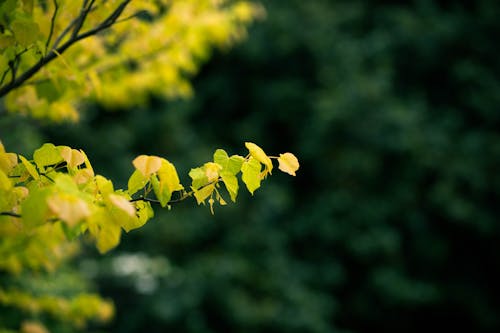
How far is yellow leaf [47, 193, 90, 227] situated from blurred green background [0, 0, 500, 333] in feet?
15.7

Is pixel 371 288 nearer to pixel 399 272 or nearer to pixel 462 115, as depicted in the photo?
pixel 399 272

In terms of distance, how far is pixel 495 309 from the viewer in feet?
22.1

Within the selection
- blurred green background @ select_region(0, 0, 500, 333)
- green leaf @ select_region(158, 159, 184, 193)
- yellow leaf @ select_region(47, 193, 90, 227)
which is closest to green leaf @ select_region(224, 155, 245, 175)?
green leaf @ select_region(158, 159, 184, 193)

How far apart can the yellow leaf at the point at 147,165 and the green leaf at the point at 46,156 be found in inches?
8.6

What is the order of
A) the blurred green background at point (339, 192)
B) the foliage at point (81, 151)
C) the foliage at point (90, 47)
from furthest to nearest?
1. the blurred green background at point (339, 192)
2. the foliage at point (90, 47)
3. the foliage at point (81, 151)

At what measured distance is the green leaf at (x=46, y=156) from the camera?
0.89 m

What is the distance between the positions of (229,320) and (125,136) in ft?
10.0

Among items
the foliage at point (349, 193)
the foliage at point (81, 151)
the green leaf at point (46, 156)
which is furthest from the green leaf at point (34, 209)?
the foliage at point (349, 193)

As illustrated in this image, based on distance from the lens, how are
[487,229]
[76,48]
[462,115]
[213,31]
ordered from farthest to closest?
[462,115], [487,229], [213,31], [76,48]

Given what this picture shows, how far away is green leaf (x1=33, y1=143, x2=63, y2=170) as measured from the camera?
89 centimetres

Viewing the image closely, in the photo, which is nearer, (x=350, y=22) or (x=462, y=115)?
(x=462, y=115)

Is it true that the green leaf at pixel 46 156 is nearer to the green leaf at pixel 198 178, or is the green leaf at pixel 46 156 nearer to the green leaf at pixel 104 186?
the green leaf at pixel 104 186

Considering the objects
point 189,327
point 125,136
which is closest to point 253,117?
point 125,136

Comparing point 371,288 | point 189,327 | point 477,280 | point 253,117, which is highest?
point 253,117
